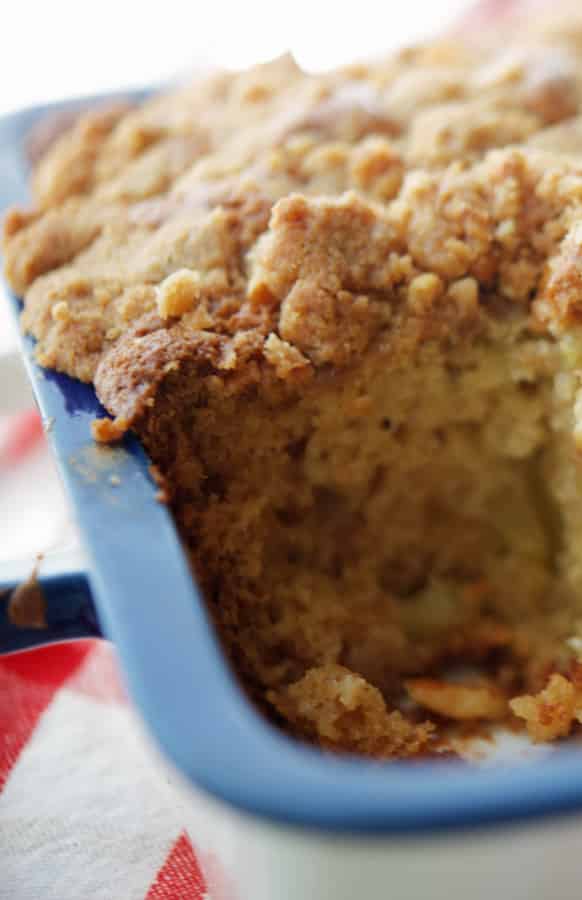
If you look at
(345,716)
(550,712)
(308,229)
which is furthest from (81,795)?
(308,229)

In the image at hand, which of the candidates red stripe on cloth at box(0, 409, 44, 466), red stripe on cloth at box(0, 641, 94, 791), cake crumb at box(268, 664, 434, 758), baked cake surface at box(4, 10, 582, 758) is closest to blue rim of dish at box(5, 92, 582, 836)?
baked cake surface at box(4, 10, 582, 758)

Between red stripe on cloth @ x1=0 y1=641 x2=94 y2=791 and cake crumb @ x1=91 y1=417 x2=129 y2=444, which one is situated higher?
cake crumb @ x1=91 y1=417 x2=129 y2=444

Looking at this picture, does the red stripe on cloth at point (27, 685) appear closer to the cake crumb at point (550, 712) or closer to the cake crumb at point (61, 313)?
the cake crumb at point (61, 313)

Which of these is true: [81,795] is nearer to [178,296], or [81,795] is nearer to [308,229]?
[178,296]

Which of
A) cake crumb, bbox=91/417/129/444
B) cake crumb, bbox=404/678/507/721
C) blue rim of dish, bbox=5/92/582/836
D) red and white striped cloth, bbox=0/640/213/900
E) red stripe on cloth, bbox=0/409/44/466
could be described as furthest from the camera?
red stripe on cloth, bbox=0/409/44/466

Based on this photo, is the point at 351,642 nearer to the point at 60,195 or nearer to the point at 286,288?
the point at 286,288

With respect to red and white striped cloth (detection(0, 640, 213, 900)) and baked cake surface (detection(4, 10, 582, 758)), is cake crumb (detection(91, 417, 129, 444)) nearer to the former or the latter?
baked cake surface (detection(4, 10, 582, 758))
